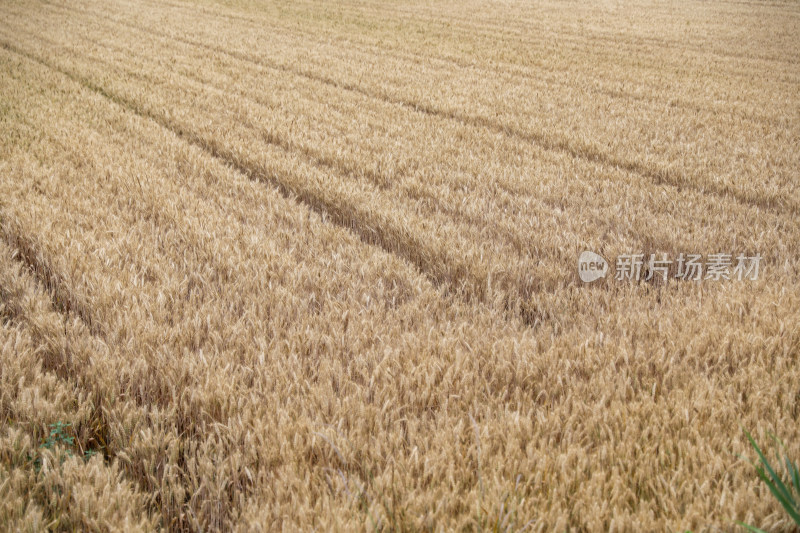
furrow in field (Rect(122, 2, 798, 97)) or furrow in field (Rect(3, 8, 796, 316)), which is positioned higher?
furrow in field (Rect(122, 2, 798, 97))

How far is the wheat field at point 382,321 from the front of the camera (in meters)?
1.64

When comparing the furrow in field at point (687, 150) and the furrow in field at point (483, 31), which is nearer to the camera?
the furrow in field at point (687, 150)

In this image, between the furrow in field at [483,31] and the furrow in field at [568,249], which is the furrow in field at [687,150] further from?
the furrow in field at [483,31]

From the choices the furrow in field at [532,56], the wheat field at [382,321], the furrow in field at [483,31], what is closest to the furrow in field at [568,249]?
the wheat field at [382,321]

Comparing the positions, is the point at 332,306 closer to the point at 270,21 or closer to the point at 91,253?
the point at 91,253

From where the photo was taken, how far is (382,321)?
8.97ft

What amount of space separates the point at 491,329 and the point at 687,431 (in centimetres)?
102

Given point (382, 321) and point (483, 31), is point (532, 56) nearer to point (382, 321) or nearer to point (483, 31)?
point (483, 31)

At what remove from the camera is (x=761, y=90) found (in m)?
10.5

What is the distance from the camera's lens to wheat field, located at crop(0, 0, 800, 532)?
164cm

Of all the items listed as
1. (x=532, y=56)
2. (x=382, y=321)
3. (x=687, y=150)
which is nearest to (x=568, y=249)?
(x=382, y=321)

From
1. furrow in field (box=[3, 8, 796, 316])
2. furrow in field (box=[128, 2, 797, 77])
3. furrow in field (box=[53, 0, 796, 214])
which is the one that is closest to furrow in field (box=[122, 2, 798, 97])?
furrow in field (box=[128, 2, 797, 77])

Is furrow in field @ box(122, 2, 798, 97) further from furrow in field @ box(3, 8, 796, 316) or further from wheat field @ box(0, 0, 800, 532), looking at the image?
furrow in field @ box(3, 8, 796, 316)

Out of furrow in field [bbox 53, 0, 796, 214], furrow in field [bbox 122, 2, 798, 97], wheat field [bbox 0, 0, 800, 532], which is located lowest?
wheat field [bbox 0, 0, 800, 532]
